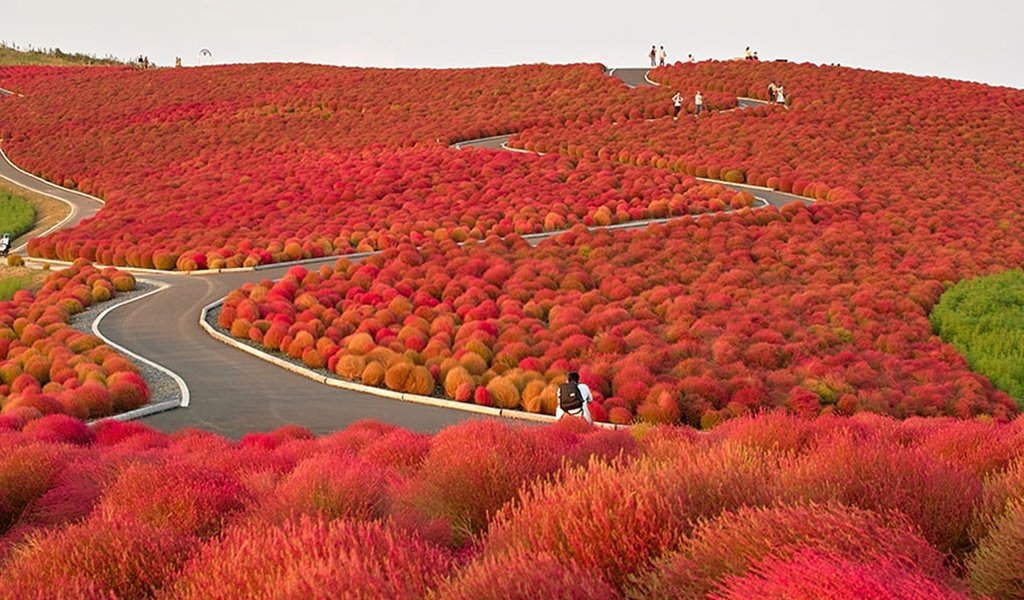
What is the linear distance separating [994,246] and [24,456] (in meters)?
27.4

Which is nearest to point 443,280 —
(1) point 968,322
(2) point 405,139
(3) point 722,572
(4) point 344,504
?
(1) point 968,322

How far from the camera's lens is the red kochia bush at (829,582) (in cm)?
416

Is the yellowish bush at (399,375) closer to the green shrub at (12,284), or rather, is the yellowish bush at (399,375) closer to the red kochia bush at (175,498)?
the red kochia bush at (175,498)

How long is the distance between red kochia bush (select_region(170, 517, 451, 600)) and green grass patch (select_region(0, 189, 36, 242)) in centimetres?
4094

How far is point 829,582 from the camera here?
13.9 ft

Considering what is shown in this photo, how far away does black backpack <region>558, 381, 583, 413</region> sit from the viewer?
46.4ft

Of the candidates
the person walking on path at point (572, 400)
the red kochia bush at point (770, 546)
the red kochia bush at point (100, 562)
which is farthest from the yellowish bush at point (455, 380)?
the red kochia bush at point (770, 546)

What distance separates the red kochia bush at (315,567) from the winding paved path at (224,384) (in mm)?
10755

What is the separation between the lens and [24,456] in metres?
9.54

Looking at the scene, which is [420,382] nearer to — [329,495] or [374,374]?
[374,374]

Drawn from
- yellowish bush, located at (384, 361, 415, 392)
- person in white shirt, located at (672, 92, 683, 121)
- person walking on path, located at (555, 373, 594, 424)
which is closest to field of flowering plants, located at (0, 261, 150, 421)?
yellowish bush, located at (384, 361, 415, 392)

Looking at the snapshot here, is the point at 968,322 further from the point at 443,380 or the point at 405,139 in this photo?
the point at 405,139

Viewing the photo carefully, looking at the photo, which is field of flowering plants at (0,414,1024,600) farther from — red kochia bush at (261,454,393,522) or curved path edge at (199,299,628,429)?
curved path edge at (199,299,628,429)

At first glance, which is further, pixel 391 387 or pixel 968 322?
pixel 968 322
